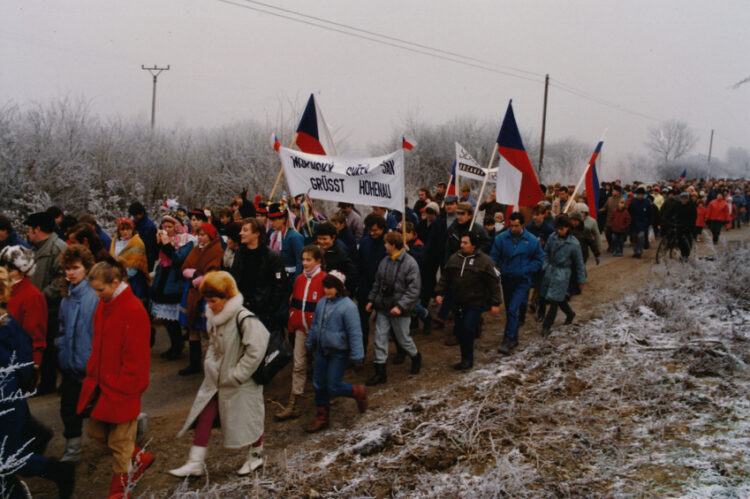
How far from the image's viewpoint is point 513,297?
7746 millimetres

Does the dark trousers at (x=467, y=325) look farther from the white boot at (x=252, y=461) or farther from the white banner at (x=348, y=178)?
the white boot at (x=252, y=461)

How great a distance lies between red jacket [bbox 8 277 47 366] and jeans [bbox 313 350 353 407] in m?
2.47

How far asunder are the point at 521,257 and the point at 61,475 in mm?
6106

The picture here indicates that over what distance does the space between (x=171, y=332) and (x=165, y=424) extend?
6.80ft

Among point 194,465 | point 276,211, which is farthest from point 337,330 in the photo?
point 276,211

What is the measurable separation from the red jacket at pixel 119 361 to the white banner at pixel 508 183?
20.4ft

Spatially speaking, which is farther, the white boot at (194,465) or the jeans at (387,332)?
the jeans at (387,332)

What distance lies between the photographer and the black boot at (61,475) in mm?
3855

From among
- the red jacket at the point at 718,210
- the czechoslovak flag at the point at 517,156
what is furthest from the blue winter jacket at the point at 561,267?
the red jacket at the point at 718,210

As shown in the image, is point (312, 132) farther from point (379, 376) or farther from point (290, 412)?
point (290, 412)

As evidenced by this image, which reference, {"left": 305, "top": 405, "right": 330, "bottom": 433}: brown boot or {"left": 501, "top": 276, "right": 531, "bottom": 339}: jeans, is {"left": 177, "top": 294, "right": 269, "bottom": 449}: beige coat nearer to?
{"left": 305, "top": 405, "right": 330, "bottom": 433}: brown boot

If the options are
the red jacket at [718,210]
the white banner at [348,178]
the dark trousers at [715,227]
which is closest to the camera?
the white banner at [348,178]

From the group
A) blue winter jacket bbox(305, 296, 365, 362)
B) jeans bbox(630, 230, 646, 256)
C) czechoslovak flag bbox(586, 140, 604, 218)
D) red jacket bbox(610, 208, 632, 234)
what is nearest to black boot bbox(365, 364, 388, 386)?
blue winter jacket bbox(305, 296, 365, 362)

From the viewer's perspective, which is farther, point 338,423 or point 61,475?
point 338,423
